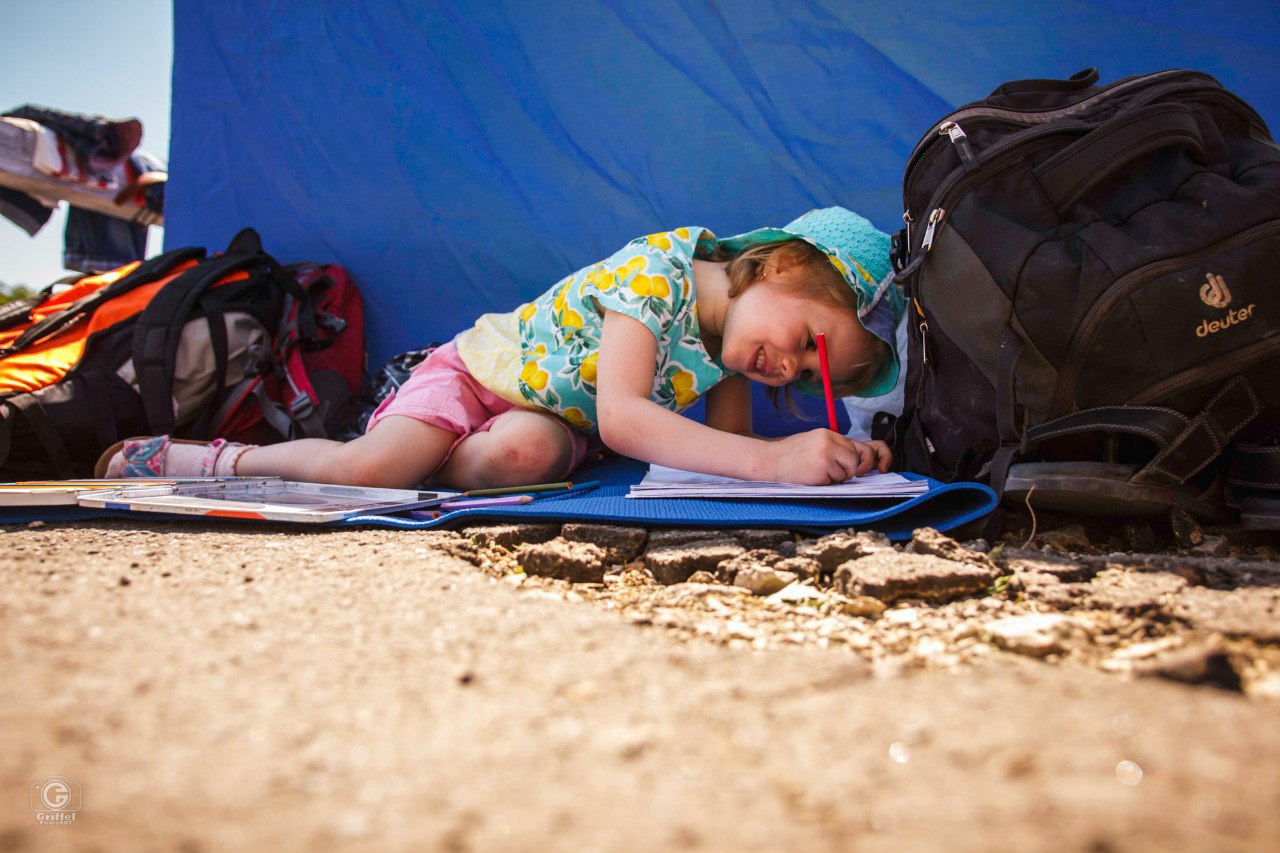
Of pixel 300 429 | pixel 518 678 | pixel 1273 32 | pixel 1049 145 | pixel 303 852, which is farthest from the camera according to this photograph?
pixel 300 429

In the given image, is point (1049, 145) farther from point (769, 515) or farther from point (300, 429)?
point (300, 429)

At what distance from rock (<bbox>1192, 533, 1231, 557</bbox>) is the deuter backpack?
173 centimetres

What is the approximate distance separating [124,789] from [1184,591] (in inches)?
33.5

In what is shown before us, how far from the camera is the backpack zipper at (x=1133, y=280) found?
92 cm

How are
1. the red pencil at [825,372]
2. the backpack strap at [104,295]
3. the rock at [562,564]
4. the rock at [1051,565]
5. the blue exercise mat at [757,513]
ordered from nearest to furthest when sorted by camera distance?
the rock at [1051,565] → the rock at [562,564] → the blue exercise mat at [757,513] → the red pencil at [825,372] → the backpack strap at [104,295]

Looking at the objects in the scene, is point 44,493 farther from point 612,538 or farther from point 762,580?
point 762,580

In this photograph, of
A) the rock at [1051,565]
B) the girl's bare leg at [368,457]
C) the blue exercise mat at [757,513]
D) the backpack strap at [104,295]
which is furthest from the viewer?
the backpack strap at [104,295]

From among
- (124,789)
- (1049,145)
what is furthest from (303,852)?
(1049,145)

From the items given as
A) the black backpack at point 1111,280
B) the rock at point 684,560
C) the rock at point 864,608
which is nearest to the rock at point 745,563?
the rock at point 684,560

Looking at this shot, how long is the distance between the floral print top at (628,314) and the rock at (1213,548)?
83cm

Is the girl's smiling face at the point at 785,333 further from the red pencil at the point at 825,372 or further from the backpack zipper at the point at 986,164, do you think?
the backpack zipper at the point at 986,164

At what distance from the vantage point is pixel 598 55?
1.94m

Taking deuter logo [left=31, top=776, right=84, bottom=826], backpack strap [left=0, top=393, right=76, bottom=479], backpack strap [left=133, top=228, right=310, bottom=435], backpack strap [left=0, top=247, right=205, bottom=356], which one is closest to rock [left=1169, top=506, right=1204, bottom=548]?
deuter logo [left=31, top=776, right=84, bottom=826]

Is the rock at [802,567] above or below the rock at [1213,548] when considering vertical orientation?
below
